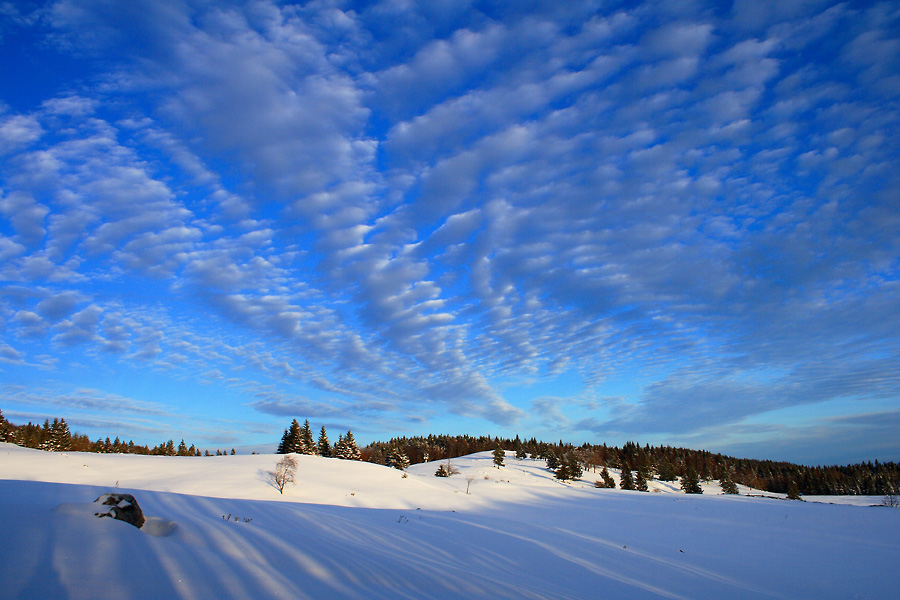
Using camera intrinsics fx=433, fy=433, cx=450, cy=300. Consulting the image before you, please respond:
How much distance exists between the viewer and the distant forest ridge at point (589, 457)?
2827 inches

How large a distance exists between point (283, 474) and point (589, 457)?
254 feet

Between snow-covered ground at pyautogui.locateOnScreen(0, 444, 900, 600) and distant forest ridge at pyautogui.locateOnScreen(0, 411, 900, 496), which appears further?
distant forest ridge at pyautogui.locateOnScreen(0, 411, 900, 496)

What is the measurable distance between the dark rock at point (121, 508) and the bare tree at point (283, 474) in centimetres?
3033

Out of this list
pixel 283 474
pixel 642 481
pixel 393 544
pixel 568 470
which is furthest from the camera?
pixel 568 470

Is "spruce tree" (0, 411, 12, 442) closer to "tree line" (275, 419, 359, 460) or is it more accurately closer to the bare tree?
"tree line" (275, 419, 359, 460)

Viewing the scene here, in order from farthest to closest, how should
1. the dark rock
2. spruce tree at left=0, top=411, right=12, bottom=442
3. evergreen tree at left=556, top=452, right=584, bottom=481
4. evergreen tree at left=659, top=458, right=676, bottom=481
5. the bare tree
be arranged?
evergreen tree at left=659, top=458, right=676, bottom=481
evergreen tree at left=556, top=452, right=584, bottom=481
spruce tree at left=0, top=411, right=12, bottom=442
the bare tree
the dark rock

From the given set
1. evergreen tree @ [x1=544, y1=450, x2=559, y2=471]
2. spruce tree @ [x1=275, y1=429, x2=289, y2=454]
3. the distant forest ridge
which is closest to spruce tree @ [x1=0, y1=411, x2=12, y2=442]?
the distant forest ridge

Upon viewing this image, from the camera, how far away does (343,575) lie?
6359 mm

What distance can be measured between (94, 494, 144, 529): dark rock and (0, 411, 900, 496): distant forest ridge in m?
63.6

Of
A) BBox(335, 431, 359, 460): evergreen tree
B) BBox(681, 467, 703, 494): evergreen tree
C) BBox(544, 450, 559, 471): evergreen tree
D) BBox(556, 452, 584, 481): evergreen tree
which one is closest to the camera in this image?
BBox(556, 452, 584, 481): evergreen tree

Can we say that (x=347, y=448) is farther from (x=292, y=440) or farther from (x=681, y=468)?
(x=681, y=468)

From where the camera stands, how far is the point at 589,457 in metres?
95.8

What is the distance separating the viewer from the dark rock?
623 centimetres

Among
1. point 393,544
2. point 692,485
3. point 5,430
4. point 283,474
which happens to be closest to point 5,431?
point 5,430
